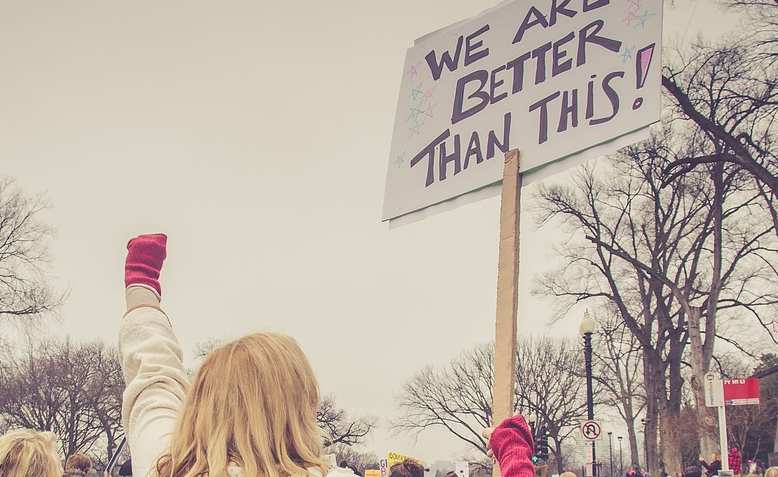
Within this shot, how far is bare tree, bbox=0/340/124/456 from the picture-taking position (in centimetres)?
5025

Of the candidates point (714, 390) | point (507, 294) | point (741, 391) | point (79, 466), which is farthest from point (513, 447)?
point (741, 391)

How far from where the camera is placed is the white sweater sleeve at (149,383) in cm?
234

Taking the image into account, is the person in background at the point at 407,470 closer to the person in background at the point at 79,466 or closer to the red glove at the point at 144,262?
the person in background at the point at 79,466

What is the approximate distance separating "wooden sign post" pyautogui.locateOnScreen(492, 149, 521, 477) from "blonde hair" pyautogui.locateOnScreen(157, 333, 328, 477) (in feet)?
4.13

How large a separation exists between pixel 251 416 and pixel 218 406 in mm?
92

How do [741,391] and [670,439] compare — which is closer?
[741,391]

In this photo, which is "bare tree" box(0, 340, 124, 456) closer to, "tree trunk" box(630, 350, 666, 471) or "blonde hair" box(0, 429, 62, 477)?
"tree trunk" box(630, 350, 666, 471)

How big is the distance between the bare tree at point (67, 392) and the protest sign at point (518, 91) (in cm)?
4773

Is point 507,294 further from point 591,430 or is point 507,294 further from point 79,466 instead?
point 591,430

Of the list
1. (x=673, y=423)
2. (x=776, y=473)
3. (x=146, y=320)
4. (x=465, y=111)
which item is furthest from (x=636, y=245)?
(x=146, y=320)

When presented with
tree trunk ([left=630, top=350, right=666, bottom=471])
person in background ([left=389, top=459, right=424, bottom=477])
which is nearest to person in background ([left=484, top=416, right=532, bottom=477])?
person in background ([left=389, top=459, right=424, bottom=477])

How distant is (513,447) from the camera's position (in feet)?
8.42

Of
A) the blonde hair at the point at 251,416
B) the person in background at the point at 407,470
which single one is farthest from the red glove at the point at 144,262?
the person in background at the point at 407,470

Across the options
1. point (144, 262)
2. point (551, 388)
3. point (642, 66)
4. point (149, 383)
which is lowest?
point (149, 383)
